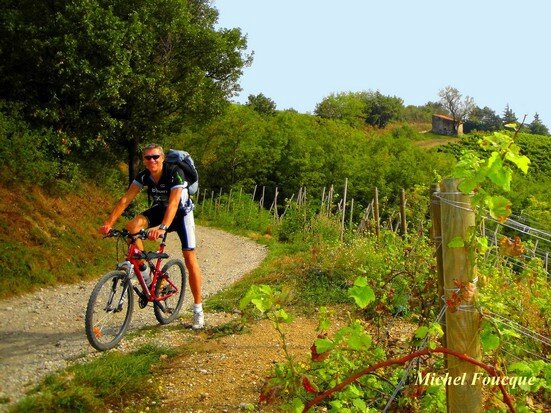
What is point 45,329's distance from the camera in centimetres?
629

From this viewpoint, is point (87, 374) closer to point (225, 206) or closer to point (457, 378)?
point (457, 378)

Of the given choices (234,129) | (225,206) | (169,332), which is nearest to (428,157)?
(234,129)

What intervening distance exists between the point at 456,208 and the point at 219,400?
271cm

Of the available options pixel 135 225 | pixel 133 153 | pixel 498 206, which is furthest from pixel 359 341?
pixel 133 153

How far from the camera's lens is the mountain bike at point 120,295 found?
16.7 ft

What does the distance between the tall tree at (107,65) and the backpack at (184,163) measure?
9742mm

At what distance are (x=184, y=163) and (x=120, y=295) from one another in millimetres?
1589

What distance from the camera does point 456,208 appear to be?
2.45 meters

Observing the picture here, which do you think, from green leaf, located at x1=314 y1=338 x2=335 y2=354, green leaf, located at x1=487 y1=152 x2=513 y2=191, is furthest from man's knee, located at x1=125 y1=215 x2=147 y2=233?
green leaf, located at x1=487 y1=152 x2=513 y2=191

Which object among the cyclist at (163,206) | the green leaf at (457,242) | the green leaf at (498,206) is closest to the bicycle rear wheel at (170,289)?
the cyclist at (163,206)

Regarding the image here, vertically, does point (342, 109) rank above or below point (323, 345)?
above

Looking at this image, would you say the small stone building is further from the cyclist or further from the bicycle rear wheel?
the cyclist

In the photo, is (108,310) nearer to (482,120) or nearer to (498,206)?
(498,206)

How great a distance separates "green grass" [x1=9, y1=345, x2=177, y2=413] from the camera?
→ 12.7 ft
